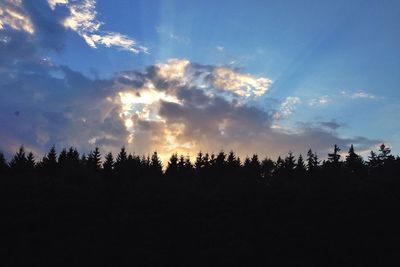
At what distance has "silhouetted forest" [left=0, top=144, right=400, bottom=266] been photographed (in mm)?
49625

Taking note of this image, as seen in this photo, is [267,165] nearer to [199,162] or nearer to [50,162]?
[199,162]

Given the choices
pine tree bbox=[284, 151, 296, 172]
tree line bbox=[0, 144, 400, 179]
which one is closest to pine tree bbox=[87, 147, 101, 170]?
tree line bbox=[0, 144, 400, 179]

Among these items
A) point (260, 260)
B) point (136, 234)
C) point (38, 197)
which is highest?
point (38, 197)

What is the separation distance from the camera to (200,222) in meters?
57.4

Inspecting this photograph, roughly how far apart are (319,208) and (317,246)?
22.6 ft

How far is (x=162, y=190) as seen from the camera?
64938 millimetres

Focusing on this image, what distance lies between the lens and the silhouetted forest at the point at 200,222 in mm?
49625

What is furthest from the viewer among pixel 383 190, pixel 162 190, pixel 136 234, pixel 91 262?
pixel 162 190

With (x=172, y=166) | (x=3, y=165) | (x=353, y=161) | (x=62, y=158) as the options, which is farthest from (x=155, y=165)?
(x=353, y=161)

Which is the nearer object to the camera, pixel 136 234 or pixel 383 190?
pixel 136 234

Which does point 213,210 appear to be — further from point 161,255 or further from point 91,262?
point 91,262

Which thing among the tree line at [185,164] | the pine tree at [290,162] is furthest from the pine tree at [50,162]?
the pine tree at [290,162]

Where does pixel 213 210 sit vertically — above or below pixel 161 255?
above

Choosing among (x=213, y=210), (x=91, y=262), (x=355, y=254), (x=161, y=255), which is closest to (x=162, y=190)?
(x=213, y=210)
